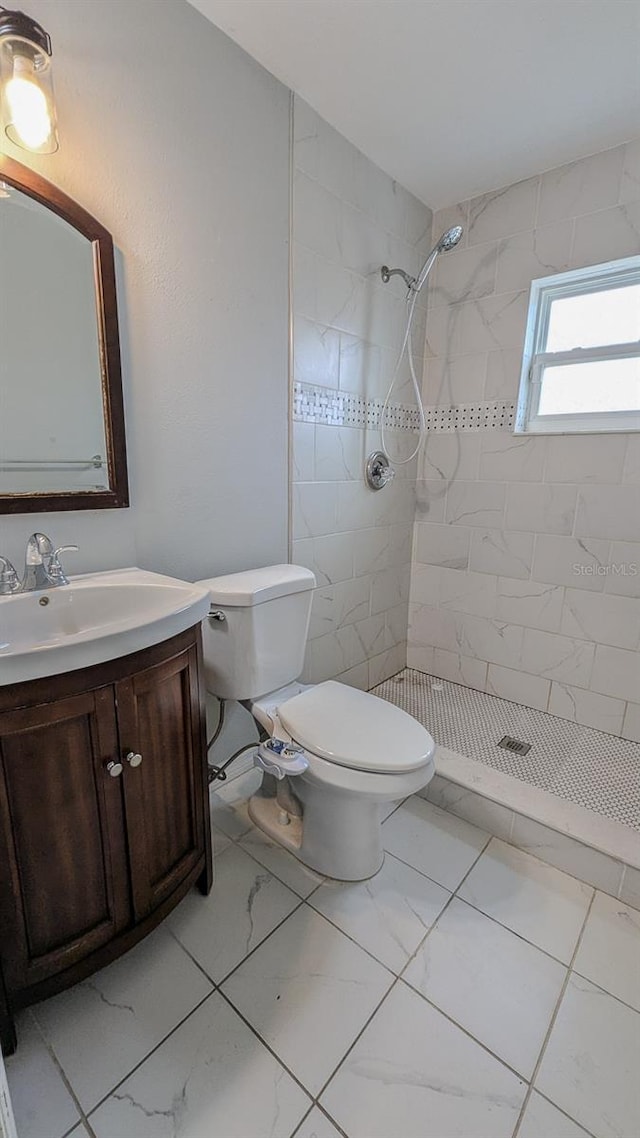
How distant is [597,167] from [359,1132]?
2.75 meters

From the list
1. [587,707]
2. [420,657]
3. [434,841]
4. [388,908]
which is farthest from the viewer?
[420,657]

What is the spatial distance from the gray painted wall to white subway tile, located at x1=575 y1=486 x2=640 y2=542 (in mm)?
1214

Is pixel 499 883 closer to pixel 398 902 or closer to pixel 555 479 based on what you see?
pixel 398 902

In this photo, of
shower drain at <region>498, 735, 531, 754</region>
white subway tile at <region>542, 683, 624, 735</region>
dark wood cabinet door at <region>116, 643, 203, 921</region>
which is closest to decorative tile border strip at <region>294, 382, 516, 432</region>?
dark wood cabinet door at <region>116, 643, 203, 921</region>

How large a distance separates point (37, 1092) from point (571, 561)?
213 centimetres

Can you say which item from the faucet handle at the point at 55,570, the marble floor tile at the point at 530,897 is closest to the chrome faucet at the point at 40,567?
the faucet handle at the point at 55,570

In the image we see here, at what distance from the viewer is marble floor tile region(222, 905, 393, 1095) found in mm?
946

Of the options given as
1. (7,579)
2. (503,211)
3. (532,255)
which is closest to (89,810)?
(7,579)

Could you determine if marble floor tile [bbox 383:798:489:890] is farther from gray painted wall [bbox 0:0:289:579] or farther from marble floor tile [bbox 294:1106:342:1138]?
gray painted wall [bbox 0:0:289:579]

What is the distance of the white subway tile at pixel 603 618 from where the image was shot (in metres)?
1.82

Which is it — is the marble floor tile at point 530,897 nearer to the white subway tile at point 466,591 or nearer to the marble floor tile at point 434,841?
the marble floor tile at point 434,841

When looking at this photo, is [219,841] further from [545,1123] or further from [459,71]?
[459,71]

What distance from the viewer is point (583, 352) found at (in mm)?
1873

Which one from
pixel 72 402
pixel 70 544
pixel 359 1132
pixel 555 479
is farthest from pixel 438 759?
pixel 72 402
